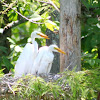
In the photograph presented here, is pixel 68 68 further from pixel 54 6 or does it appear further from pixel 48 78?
pixel 54 6

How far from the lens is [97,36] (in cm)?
613

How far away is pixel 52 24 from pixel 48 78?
0.95m

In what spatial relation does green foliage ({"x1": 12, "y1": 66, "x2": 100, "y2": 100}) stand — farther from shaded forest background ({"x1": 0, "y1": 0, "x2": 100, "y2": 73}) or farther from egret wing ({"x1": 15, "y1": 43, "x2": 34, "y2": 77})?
egret wing ({"x1": 15, "y1": 43, "x2": 34, "y2": 77})

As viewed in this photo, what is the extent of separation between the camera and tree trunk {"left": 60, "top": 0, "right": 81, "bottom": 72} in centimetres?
539

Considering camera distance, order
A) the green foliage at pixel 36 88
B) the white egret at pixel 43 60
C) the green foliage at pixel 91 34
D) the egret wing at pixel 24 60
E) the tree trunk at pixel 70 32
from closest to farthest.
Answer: the green foliage at pixel 36 88 < the tree trunk at pixel 70 32 < the white egret at pixel 43 60 < the egret wing at pixel 24 60 < the green foliage at pixel 91 34

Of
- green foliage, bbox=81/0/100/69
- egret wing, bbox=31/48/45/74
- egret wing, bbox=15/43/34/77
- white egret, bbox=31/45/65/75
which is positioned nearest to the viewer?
white egret, bbox=31/45/65/75

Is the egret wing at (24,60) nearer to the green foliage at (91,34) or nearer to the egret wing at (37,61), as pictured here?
the egret wing at (37,61)

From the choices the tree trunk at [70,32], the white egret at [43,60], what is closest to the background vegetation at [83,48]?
the tree trunk at [70,32]

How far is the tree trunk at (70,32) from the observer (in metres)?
5.39

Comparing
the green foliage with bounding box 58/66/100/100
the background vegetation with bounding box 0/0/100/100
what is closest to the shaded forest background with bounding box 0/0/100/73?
the background vegetation with bounding box 0/0/100/100

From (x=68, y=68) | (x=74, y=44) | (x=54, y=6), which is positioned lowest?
(x=68, y=68)

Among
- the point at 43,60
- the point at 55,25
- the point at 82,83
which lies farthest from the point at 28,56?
the point at 82,83

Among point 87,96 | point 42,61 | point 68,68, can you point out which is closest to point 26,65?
point 42,61

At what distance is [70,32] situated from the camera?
541 centimetres
